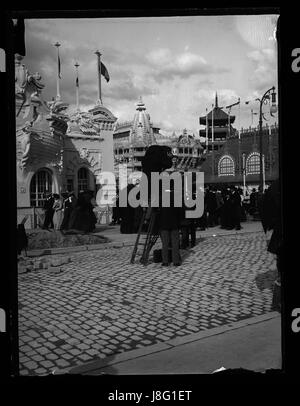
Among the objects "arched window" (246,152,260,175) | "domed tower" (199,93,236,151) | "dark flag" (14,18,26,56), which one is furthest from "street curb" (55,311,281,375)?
"dark flag" (14,18,26,56)

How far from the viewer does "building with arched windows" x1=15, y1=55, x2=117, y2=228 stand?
3.60 meters

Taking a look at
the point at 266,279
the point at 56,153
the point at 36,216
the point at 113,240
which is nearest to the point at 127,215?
the point at 113,240

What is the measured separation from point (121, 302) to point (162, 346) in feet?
1.94

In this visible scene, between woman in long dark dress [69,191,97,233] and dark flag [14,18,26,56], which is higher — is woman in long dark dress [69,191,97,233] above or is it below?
below

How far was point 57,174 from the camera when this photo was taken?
→ 4.01 m

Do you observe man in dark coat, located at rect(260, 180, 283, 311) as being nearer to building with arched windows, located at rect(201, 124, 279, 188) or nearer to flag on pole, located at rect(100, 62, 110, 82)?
building with arched windows, located at rect(201, 124, 279, 188)

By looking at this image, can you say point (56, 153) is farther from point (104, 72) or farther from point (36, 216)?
point (104, 72)

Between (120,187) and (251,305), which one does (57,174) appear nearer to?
(120,187)

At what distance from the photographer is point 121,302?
3.98 m

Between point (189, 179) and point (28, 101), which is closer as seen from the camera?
point (28, 101)

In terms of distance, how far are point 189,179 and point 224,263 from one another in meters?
1.24

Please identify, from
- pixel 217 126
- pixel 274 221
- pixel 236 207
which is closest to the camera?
pixel 274 221

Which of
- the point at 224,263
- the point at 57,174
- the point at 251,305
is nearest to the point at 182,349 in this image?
the point at 251,305

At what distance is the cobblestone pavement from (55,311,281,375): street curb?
0.08 metres
